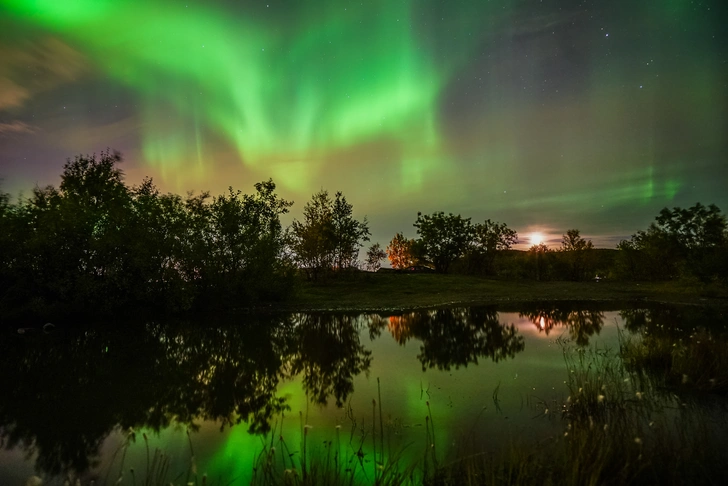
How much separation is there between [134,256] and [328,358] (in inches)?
755

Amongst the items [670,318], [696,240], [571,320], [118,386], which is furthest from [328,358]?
[696,240]

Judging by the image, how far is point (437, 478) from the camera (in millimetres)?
5664

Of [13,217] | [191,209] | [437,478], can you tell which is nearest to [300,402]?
[437,478]

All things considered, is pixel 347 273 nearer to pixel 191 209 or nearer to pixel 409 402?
pixel 191 209

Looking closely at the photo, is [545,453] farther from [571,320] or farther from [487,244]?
[487,244]

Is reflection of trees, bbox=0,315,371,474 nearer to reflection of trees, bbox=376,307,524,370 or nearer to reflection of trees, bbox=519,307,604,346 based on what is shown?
reflection of trees, bbox=376,307,524,370

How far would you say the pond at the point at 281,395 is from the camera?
7059 mm

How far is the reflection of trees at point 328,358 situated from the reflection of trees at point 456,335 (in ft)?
7.50

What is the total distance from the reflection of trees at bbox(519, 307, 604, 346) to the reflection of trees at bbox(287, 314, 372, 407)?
901 centimetres

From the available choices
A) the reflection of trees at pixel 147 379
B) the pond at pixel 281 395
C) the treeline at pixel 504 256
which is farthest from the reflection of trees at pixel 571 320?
the treeline at pixel 504 256

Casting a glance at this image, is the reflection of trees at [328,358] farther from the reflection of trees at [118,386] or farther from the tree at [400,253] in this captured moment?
the tree at [400,253]

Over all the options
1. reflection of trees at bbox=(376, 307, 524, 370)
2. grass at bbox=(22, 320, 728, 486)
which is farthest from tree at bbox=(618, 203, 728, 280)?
grass at bbox=(22, 320, 728, 486)

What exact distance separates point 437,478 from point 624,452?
251cm

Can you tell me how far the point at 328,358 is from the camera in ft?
50.9
